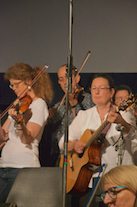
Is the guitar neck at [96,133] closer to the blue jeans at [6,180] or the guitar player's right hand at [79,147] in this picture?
the guitar player's right hand at [79,147]

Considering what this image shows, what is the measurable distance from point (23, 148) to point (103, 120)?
85 centimetres

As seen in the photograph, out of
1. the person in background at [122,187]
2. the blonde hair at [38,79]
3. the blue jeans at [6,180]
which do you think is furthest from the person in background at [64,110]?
the person in background at [122,187]

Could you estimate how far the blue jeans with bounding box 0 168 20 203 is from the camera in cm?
237

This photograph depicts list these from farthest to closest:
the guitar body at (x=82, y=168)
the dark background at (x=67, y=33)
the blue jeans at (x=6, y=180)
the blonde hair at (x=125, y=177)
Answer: the dark background at (x=67, y=33), the blue jeans at (x=6, y=180), the guitar body at (x=82, y=168), the blonde hair at (x=125, y=177)

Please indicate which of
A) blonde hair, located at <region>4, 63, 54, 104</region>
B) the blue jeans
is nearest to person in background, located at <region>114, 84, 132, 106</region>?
blonde hair, located at <region>4, 63, 54, 104</region>

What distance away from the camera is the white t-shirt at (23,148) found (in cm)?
245

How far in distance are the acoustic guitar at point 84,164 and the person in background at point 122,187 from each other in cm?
49

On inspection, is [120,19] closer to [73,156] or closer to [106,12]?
[106,12]

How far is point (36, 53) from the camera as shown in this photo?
2.64 m

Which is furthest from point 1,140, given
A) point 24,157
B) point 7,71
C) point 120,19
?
point 120,19

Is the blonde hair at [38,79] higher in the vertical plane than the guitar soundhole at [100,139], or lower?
higher

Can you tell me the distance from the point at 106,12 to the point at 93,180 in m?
1.69

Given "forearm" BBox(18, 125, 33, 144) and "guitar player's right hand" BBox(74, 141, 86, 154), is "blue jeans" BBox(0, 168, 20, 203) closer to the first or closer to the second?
"forearm" BBox(18, 125, 33, 144)

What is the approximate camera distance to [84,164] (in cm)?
219
